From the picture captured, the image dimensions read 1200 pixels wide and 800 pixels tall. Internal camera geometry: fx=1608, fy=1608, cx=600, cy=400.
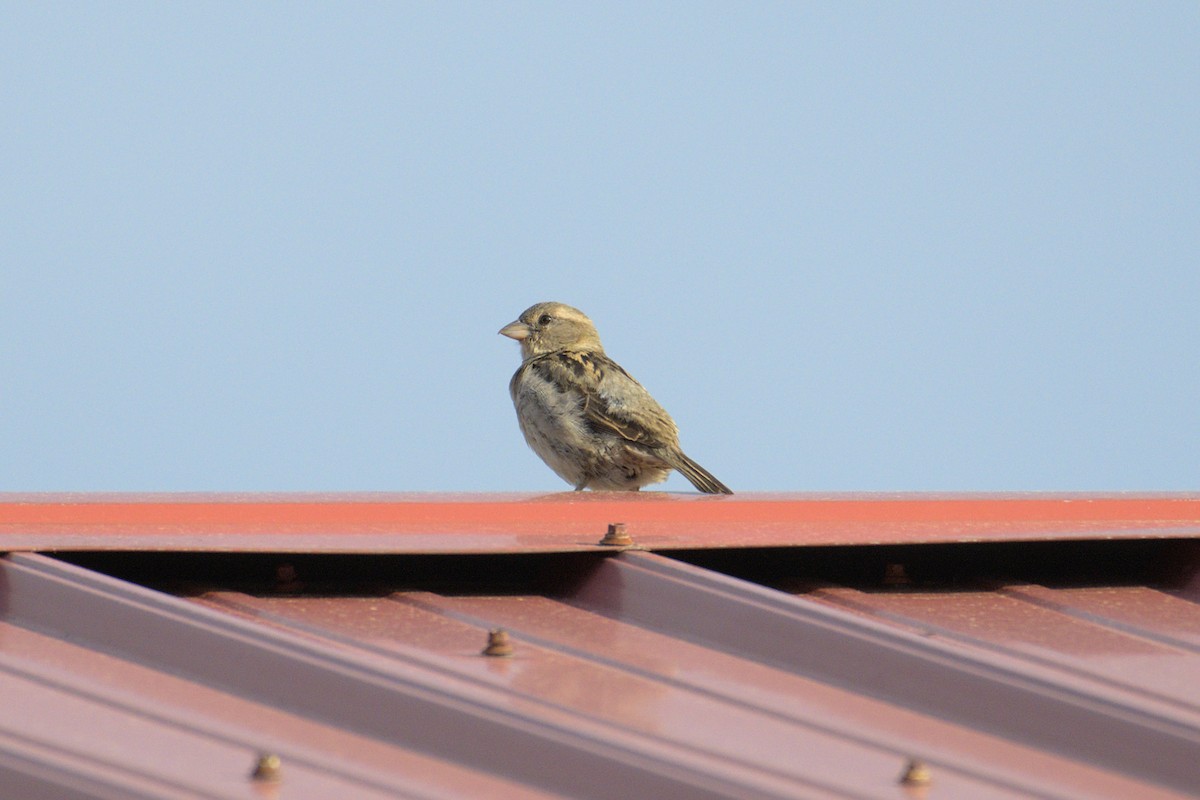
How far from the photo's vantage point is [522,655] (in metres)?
Result: 2.45

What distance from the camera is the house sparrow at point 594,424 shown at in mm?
6867

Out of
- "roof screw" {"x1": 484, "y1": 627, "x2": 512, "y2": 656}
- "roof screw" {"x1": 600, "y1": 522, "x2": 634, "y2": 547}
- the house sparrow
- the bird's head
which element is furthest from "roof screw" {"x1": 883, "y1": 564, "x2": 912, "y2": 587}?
the bird's head

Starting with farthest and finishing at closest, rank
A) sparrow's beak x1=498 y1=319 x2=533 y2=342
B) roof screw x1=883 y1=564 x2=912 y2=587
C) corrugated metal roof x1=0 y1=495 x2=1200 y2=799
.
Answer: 1. sparrow's beak x1=498 y1=319 x2=533 y2=342
2. roof screw x1=883 y1=564 x2=912 y2=587
3. corrugated metal roof x1=0 y1=495 x2=1200 y2=799

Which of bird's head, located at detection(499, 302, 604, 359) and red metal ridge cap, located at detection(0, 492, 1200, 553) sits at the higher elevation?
bird's head, located at detection(499, 302, 604, 359)

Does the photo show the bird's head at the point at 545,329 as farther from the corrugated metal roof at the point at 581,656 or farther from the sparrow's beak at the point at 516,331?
the corrugated metal roof at the point at 581,656

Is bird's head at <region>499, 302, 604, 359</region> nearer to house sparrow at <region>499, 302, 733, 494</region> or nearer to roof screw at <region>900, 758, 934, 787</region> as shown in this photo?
house sparrow at <region>499, 302, 733, 494</region>

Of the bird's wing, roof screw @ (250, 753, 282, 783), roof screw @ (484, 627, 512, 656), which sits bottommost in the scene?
roof screw @ (250, 753, 282, 783)

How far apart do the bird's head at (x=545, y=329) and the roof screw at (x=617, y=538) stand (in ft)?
16.7

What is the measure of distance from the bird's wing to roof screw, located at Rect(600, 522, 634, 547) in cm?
391

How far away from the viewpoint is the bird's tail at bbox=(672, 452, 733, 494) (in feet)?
20.7

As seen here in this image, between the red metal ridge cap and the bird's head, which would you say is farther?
the bird's head

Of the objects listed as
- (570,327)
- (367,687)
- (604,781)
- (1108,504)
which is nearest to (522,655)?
(367,687)

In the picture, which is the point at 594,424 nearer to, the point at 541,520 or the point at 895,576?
the point at 541,520

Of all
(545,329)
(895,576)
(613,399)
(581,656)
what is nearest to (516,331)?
(545,329)
